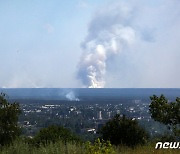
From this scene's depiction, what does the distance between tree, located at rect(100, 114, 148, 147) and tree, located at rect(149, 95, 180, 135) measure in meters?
0.86

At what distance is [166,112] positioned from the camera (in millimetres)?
13438

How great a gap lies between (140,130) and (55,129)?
330 cm

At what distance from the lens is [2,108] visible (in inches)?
520

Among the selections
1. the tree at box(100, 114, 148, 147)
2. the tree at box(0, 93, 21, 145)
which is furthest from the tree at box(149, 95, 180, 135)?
the tree at box(0, 93, 21, 145)

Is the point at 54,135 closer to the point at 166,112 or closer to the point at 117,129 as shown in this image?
the point at 117,129

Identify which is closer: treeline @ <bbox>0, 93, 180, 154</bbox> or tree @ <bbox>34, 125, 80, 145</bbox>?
tree @ <bbox>34, 125, 80, 145</bbox>

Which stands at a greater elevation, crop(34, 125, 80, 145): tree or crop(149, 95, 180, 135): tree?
crop(149, 95, 180, 135): tree

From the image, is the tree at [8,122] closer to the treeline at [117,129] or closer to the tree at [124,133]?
the treeline at [117,129]

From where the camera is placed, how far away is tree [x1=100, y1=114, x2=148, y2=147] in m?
12.8

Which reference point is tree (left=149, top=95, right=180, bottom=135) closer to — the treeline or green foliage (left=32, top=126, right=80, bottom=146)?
the treeline

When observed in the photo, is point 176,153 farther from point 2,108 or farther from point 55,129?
point 2,108

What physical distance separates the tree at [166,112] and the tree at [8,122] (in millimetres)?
5365

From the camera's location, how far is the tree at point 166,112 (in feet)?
43.8

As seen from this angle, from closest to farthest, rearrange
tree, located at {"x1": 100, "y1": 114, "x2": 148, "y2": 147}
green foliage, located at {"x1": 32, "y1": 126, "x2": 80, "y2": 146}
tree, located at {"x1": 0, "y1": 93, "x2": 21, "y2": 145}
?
green foliage, located at {"x1": 32, "y1": 126, "x2": 80, "y2": 146}
tree, located at {"x1": 0, "y1": 93, "x2": 21, "y2": 145}
tree, located at {"x1": 100, "y1": 114, "x2": 148, "y2": 147}
